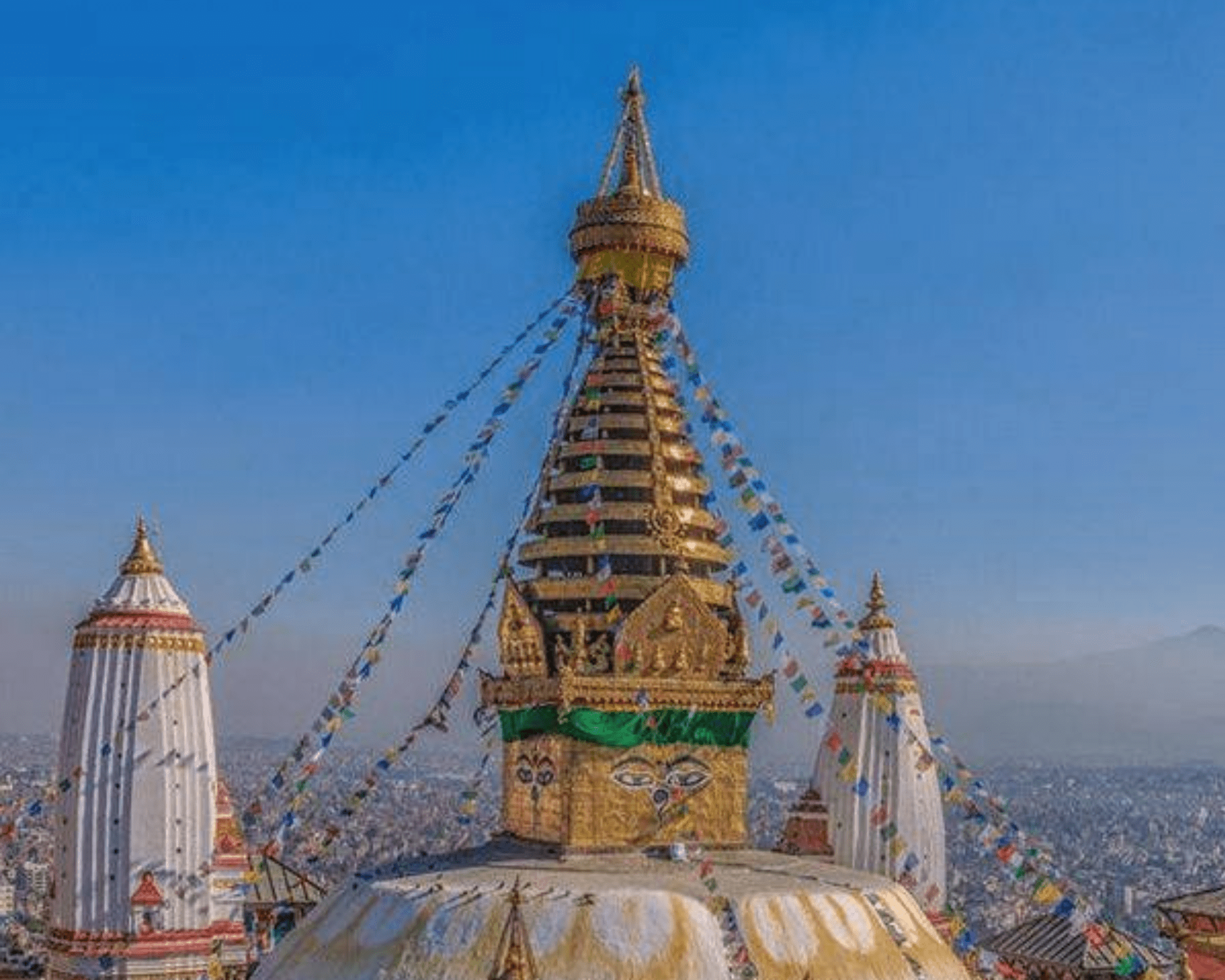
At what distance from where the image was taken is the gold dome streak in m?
11.2

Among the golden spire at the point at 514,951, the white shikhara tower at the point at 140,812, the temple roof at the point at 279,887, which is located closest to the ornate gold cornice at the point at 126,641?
the white shikhara tower at the point at 140,812

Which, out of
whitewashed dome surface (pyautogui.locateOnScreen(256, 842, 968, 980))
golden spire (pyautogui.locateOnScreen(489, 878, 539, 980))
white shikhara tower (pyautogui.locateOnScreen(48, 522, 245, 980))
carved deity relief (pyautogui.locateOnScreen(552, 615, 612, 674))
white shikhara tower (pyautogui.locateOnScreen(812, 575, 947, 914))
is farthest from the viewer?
white shikhara tower (pyautogui.locateOnScreen(812, 575, 947, 914))

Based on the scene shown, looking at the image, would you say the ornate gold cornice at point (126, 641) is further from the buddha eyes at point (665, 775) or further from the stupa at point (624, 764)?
the buddha eyes at point (665, 775)

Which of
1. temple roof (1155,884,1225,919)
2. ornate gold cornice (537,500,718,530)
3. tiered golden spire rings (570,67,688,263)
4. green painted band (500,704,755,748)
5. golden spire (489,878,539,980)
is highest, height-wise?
tiered golden spire rings (570,67,688,263)

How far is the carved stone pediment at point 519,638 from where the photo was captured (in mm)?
11602

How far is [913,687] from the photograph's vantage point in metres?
19.9

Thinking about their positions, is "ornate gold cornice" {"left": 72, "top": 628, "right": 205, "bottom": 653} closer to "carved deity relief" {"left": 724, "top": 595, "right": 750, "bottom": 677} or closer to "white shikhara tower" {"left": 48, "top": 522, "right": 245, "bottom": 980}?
"white shikhara tower" {"left": 48, "top": 522, "right": 245, "bottom": 980}

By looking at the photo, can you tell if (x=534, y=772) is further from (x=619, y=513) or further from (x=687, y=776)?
(x=619, y=513)

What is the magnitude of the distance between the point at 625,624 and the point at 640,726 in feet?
2.36

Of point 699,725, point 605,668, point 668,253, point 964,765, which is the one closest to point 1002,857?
point 964,765

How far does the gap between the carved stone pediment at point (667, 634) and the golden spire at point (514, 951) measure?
218 cm

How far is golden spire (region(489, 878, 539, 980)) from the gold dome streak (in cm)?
148

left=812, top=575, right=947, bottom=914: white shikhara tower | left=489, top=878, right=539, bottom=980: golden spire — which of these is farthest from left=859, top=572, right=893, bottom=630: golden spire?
left=489, top=878, right=539, bottom=980: golden spire

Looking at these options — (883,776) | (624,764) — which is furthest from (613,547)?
(883,776)
